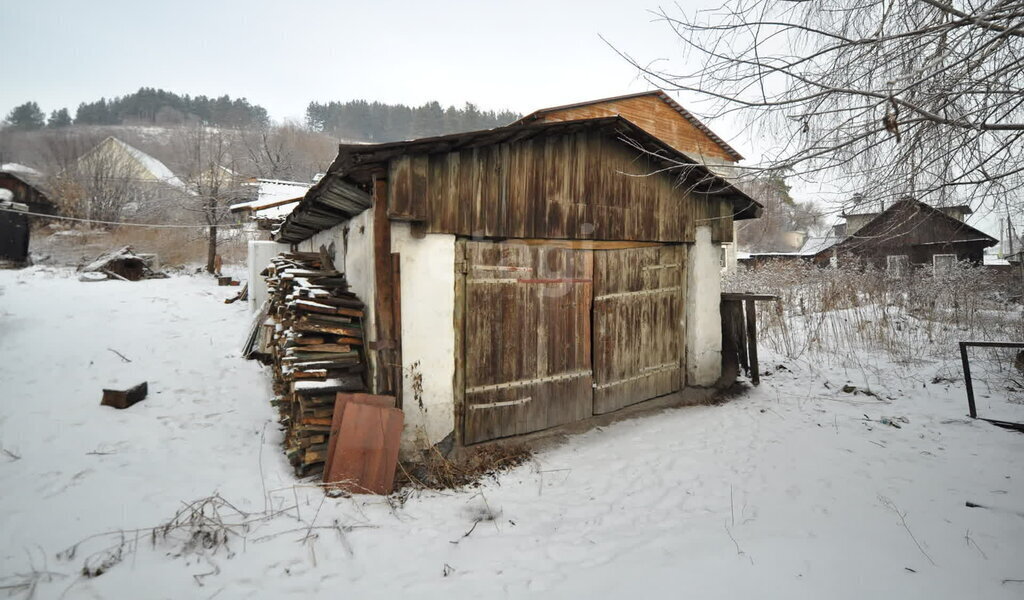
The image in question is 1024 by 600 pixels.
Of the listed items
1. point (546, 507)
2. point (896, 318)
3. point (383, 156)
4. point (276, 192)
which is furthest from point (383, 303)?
point (896, 318)

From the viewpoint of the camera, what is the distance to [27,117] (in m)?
62.1

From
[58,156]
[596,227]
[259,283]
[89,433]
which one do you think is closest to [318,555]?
[89,433]

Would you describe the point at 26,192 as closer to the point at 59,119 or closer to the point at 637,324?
the point at 637,324

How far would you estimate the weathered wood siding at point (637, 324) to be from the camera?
19.4 ft

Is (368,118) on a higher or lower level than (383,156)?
higher

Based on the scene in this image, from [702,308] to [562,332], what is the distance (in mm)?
2879

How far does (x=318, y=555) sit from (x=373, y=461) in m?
1.00

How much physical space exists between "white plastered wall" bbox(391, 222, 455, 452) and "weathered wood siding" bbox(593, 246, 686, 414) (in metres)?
2.19

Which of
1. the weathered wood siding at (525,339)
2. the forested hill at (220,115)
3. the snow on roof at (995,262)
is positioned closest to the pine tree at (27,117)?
the forested hill at (220,115)

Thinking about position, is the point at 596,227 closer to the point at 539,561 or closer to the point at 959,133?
the point at 959,133

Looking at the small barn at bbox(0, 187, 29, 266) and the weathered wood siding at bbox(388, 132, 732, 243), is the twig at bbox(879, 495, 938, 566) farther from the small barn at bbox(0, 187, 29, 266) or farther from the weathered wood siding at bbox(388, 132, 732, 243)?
the small barn at bbox(0, 187, 29, 266)

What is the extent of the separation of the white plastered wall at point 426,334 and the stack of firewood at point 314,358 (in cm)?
65

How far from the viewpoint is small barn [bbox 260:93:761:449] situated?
4363mm

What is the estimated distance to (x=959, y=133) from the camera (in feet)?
10.6
